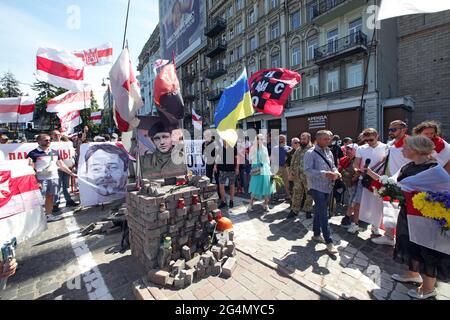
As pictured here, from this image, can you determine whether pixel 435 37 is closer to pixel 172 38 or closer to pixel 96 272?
pixel 96 272

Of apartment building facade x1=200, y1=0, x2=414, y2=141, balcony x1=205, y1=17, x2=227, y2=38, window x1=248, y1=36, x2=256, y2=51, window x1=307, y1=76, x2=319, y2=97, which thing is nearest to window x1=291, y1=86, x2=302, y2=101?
apartment building facade x1=200, y1=0, x2=414, y2=141

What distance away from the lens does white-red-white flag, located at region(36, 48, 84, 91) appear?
610 centimetres

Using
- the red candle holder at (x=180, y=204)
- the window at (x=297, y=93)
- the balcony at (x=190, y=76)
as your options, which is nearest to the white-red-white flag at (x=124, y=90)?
the red candle holder at (x=180, y=204)

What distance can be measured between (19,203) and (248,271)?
3392 mm

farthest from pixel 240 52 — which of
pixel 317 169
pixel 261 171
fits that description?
pixel 317 169

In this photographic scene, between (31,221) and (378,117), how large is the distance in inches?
665

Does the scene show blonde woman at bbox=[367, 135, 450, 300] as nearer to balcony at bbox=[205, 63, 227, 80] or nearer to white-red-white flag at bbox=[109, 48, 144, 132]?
white-red-white flag at bbox=[109, 48, 144, 132]

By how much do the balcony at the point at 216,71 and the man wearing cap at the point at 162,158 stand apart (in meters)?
24.3

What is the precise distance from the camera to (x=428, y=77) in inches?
552

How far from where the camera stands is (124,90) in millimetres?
3182

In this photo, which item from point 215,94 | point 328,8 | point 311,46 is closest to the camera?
point 328,8

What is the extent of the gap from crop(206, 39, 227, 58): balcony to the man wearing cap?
2537 cm

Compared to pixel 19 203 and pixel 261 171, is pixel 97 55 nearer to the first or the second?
pixel 19 203

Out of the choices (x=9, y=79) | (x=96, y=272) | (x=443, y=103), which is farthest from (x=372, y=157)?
(x=9, y=79)
